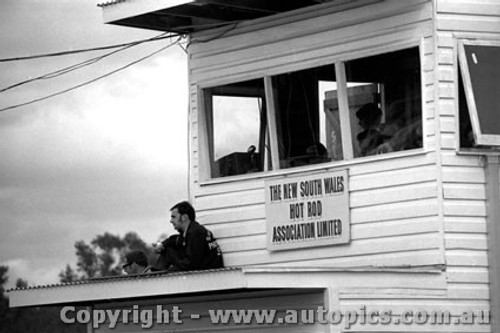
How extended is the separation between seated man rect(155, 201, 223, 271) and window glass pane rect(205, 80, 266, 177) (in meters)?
1.00

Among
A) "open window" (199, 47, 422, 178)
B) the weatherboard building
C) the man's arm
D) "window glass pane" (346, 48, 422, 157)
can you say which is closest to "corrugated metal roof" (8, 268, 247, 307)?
the weatherboard building

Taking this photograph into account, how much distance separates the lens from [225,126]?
2003 cm

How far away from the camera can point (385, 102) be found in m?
18.1

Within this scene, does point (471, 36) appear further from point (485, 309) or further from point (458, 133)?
point (485, 309)

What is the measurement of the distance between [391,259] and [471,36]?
9.15ft

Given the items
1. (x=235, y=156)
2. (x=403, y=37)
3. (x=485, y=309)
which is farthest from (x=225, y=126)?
(x=485, y=309)

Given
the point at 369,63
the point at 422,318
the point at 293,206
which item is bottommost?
the point at 422,318

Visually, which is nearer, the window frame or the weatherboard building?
the weatherboard building

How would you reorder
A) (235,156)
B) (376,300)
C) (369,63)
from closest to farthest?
(376,300)
(369,63)
(235,156)

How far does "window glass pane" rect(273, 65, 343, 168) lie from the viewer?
18547 millimetres

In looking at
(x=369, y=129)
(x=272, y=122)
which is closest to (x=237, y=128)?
(x=272, y=122)

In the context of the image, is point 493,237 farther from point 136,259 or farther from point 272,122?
point 136,259

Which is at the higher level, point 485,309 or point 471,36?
point 471,36

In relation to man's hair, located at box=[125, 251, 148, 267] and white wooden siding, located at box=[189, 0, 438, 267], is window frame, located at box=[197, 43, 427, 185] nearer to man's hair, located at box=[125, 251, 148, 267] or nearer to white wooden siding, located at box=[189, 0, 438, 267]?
white wooden siding, located at box=[189, 0, 438, 267]
